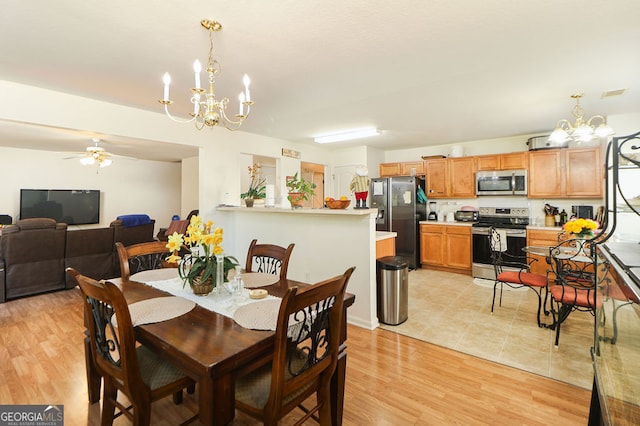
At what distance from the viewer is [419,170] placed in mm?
5961

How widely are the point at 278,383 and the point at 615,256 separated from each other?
1454mm

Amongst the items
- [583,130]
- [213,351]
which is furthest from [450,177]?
[213,351]

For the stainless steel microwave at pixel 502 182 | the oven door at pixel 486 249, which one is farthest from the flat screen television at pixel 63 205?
the stainless steel microwave at pixel 502 182

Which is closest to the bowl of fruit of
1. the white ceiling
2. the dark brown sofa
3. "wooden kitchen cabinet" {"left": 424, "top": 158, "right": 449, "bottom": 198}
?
the white ceiling

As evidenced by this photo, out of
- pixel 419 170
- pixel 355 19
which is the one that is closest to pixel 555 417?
pixel 355 19

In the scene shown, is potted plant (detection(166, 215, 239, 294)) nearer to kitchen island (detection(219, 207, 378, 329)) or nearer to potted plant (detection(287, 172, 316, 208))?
kitchen island (detection(219, 207, 378, 329))

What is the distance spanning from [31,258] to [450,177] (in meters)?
6.52

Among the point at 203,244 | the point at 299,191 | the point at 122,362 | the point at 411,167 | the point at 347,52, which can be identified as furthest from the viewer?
the point at 411,167

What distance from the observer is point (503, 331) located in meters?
2.91

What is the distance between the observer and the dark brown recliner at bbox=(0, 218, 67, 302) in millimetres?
3734

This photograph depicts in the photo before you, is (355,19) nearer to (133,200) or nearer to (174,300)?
(174,300)

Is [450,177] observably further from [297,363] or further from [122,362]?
[122,362]

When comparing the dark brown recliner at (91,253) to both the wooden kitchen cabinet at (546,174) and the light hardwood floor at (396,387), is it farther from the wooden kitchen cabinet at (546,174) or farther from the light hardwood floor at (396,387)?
the wooden kitchen cabinet at (546,174)

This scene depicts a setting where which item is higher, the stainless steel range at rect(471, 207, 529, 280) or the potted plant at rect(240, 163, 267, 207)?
the potted plant at rect(240, 163, 267, 207)
